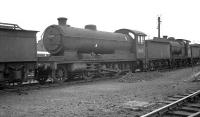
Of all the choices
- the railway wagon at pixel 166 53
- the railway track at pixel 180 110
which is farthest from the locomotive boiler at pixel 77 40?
the railway track at pixel 180 110

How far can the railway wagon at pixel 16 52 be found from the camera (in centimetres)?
1028

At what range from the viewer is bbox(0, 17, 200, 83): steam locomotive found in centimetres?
1071

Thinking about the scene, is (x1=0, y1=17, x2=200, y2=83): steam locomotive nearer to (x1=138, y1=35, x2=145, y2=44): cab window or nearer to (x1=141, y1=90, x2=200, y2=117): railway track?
(x1=138, y1=35, x2=145, y2=44): cab window

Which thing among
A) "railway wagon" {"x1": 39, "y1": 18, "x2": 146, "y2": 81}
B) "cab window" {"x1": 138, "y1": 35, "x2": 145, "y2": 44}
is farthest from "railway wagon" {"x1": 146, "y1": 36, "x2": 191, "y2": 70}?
"railway wagon" {"x1": 39, "y1": 18, "x2": 146, "y2": 81}

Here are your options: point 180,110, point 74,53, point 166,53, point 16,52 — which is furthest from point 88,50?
point 166,53

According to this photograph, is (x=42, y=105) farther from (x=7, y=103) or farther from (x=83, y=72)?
(x=83, y=72)

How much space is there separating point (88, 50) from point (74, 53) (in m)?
1.54

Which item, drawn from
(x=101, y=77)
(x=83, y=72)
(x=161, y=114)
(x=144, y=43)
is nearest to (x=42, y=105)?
(x=161, y=114)

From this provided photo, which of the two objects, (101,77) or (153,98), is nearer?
(153,98)

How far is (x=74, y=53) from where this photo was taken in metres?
14.7

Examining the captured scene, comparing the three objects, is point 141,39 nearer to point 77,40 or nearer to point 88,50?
point 88,50

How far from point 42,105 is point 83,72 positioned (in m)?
7.39

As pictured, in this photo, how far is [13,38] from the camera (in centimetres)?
1058

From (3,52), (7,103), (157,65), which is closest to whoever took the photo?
(7,103)
